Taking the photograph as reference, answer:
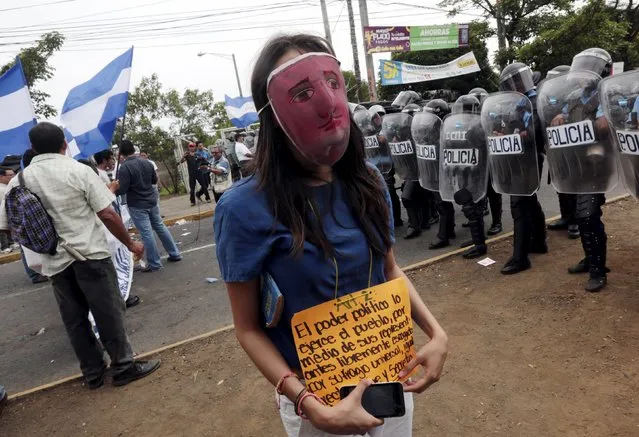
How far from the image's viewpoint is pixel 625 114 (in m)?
2.72

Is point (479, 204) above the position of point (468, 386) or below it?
above

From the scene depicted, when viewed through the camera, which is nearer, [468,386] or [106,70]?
[468,386]

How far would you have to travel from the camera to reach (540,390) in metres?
2.58

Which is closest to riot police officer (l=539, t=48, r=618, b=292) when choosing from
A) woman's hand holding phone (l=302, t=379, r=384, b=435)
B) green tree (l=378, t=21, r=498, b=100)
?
woman's hand holding phone (l=302, t=379, r=384, b=435)

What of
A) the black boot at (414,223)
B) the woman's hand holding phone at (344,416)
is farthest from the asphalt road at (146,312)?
the woman's hand holding phone at (344,416)

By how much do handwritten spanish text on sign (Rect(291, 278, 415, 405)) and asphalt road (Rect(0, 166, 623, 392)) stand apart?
3.30 m

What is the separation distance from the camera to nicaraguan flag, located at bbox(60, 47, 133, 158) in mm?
4348

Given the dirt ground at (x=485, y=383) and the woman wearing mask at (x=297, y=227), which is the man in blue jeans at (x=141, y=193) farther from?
the woman wearing mask at (x=297, y=227)

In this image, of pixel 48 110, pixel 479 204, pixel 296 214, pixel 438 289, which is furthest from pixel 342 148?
pixel 48 110

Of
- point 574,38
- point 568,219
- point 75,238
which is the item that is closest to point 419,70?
point 574,38

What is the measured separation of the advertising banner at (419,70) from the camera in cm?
1914

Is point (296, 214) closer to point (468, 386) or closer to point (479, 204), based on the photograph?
point (468, 386)

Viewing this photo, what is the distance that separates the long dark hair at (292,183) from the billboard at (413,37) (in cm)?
1731

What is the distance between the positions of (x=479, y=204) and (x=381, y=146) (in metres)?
1.94
